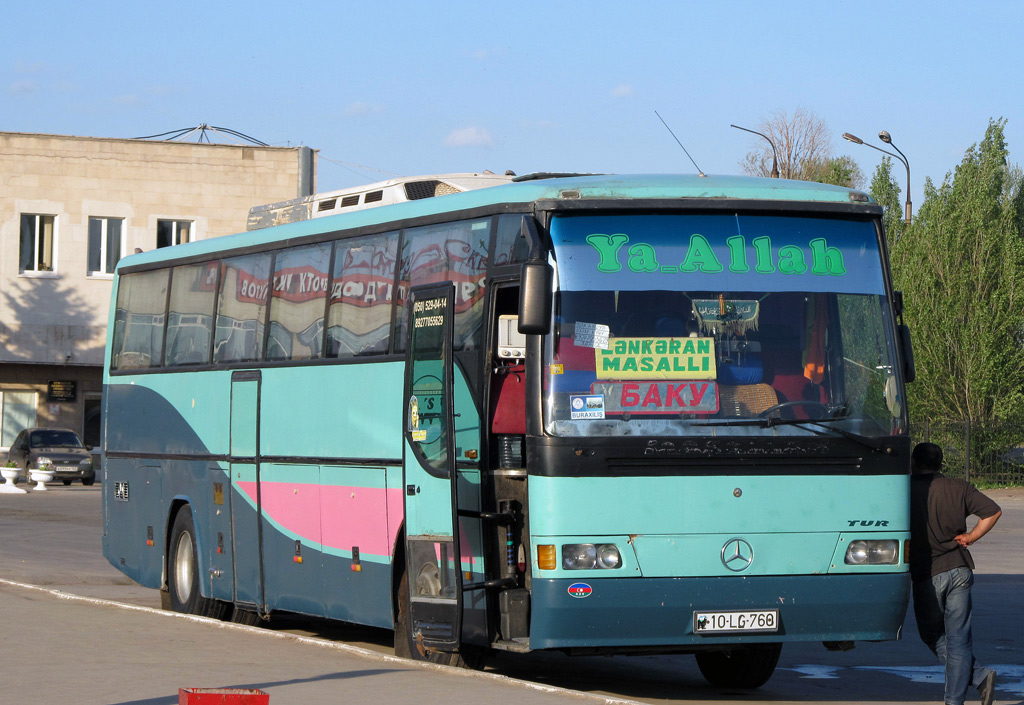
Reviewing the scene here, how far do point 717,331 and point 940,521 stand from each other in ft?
6.34

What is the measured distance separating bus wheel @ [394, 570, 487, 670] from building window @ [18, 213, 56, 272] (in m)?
42.3

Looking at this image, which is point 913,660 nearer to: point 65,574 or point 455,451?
point 455,451

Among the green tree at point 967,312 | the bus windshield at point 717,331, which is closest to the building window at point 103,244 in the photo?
the green tree at point 967,312

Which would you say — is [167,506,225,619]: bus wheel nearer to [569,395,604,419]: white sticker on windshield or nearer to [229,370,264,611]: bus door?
[229,370,264,611]: bus door

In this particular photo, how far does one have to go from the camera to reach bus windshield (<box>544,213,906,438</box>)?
9.25 m

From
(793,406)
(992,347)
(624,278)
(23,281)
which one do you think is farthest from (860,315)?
(23,281)

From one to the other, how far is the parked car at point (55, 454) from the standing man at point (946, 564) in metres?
37.5

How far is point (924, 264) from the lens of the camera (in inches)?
1714

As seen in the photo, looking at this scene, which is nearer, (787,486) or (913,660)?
(787,486)

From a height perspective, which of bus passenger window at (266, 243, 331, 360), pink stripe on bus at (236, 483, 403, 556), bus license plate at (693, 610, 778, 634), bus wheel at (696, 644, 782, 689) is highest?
bus passenger window at (266, 243, 331, 360)

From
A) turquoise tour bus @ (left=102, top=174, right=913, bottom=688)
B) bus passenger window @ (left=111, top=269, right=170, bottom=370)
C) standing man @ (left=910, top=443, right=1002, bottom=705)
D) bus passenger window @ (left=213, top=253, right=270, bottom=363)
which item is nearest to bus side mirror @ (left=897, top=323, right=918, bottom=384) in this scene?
turquoise tour bus @ (left=102, top=174, right=913, bottom=688)

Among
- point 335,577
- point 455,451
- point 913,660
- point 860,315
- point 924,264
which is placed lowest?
point 913,660

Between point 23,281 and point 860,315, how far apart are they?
44519 millimetres

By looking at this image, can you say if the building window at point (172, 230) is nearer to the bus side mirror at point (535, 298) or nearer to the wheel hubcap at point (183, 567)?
the wheel hubcap at point (183, 567)
